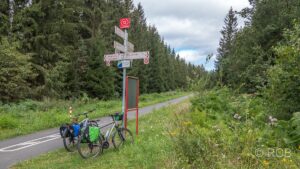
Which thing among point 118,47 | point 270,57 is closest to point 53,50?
point 270,57

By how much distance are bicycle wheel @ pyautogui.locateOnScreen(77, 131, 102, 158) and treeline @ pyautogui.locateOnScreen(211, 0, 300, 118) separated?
4.74 meters

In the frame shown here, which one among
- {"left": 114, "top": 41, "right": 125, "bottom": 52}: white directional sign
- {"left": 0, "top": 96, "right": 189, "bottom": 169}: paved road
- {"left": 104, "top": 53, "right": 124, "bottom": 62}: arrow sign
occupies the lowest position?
{"left": 0, "top": 96, "right": 189, "bottom": 169}: paved road

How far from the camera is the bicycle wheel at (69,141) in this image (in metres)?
8.10

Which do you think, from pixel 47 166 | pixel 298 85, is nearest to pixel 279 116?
pixel 298 85

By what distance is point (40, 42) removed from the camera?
23750mm

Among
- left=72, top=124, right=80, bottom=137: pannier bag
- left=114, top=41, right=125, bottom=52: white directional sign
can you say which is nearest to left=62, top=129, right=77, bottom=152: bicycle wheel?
left=72, top=124, right=80, bottom=137: pannier bag

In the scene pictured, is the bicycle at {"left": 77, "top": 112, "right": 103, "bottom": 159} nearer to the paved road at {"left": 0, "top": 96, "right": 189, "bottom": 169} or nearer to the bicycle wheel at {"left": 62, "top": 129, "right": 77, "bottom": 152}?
the bicycle wheel at {"left": 62, "top": 129, "right": 77, "bottom": 152}

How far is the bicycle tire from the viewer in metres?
7.36

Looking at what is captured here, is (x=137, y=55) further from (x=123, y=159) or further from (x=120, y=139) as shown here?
→ (x=123, y=159)

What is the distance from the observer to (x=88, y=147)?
7680 millimetres

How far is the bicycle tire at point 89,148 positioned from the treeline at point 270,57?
4.73 m

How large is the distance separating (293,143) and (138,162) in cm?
321

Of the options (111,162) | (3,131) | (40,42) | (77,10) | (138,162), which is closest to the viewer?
(138,162)

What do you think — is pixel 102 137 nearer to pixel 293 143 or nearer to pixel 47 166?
pixel 47 166
